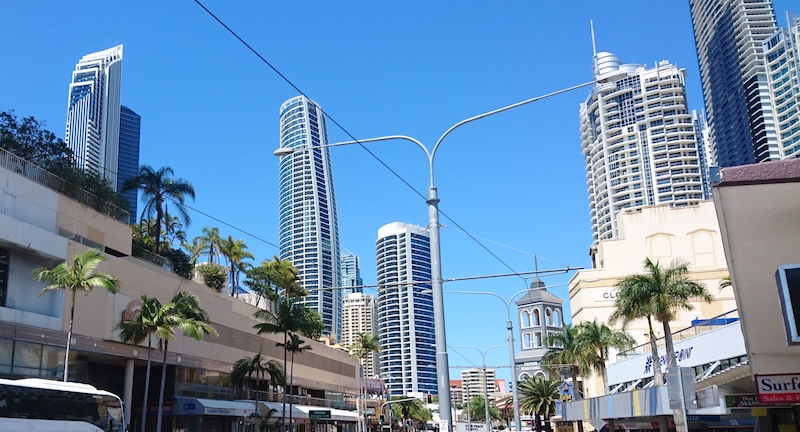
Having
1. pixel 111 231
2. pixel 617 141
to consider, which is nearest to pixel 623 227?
pixel 111 231

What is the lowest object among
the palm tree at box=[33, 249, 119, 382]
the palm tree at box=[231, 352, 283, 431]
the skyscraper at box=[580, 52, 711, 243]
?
the palm tree at box=[231, 352, 283, 431]

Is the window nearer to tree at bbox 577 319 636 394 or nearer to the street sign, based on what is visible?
tree at bbox 577 319 636 394

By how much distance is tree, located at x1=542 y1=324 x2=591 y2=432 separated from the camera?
53.2 m

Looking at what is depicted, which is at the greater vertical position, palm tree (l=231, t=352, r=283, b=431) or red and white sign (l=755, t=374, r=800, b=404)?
palm tree (l=231, t=352, r=283, b=431)

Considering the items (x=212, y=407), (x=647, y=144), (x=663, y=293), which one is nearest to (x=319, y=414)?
(x=212, y=407)

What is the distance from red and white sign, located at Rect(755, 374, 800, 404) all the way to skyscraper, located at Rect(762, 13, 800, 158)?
16504 centimetres

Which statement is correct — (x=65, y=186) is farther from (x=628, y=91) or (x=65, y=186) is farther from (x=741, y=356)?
(x=628, y=91)

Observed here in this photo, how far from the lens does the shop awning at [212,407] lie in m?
47.6

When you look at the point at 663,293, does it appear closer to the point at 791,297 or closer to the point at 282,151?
the point at 791,297

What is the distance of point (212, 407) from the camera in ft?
162

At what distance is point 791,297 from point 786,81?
18203 centimetres

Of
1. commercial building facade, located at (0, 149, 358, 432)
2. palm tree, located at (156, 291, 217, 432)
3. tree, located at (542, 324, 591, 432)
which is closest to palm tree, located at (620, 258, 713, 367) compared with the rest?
tree, located at (542, 324, 591, 432)

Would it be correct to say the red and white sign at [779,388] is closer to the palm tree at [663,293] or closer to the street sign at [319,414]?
the palm tree at [663,293]

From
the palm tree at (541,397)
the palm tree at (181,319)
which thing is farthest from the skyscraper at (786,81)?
the palm tree at (181,319)
